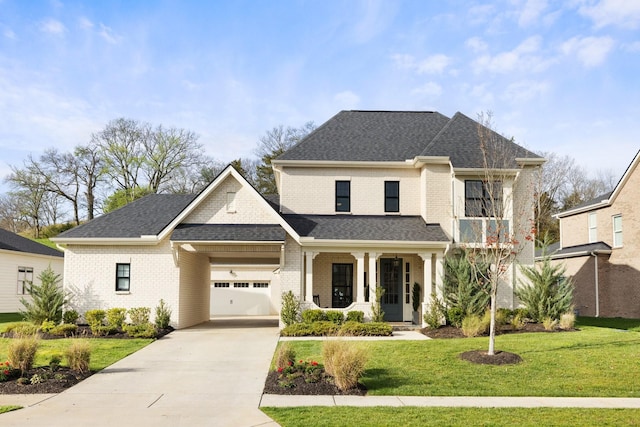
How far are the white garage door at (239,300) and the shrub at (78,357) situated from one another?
25.5 metres

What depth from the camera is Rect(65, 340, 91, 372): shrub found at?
45.3ft

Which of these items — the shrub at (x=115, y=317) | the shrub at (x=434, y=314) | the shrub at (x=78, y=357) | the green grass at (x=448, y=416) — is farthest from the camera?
the shrub at (x=115, y=317)

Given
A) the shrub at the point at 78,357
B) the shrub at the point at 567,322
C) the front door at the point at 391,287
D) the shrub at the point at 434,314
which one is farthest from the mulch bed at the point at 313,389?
the front door at the point at 391,287

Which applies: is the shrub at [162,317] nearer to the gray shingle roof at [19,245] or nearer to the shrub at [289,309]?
the shrub at [289,309]

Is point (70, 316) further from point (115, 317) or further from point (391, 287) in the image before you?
point (391, 287)

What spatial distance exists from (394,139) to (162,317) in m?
12.7

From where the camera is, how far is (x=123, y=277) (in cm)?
2339

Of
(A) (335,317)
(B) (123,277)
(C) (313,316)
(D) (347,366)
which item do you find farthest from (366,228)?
(D) (347,366)

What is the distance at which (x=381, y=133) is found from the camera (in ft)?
91.6

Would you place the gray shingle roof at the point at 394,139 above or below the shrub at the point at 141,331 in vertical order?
above

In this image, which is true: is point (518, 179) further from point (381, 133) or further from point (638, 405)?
point (638, 405)

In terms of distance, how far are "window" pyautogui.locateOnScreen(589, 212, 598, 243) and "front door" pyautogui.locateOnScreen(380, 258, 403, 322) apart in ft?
40.9

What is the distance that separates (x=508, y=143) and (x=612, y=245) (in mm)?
9505

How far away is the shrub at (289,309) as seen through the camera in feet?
73.2
